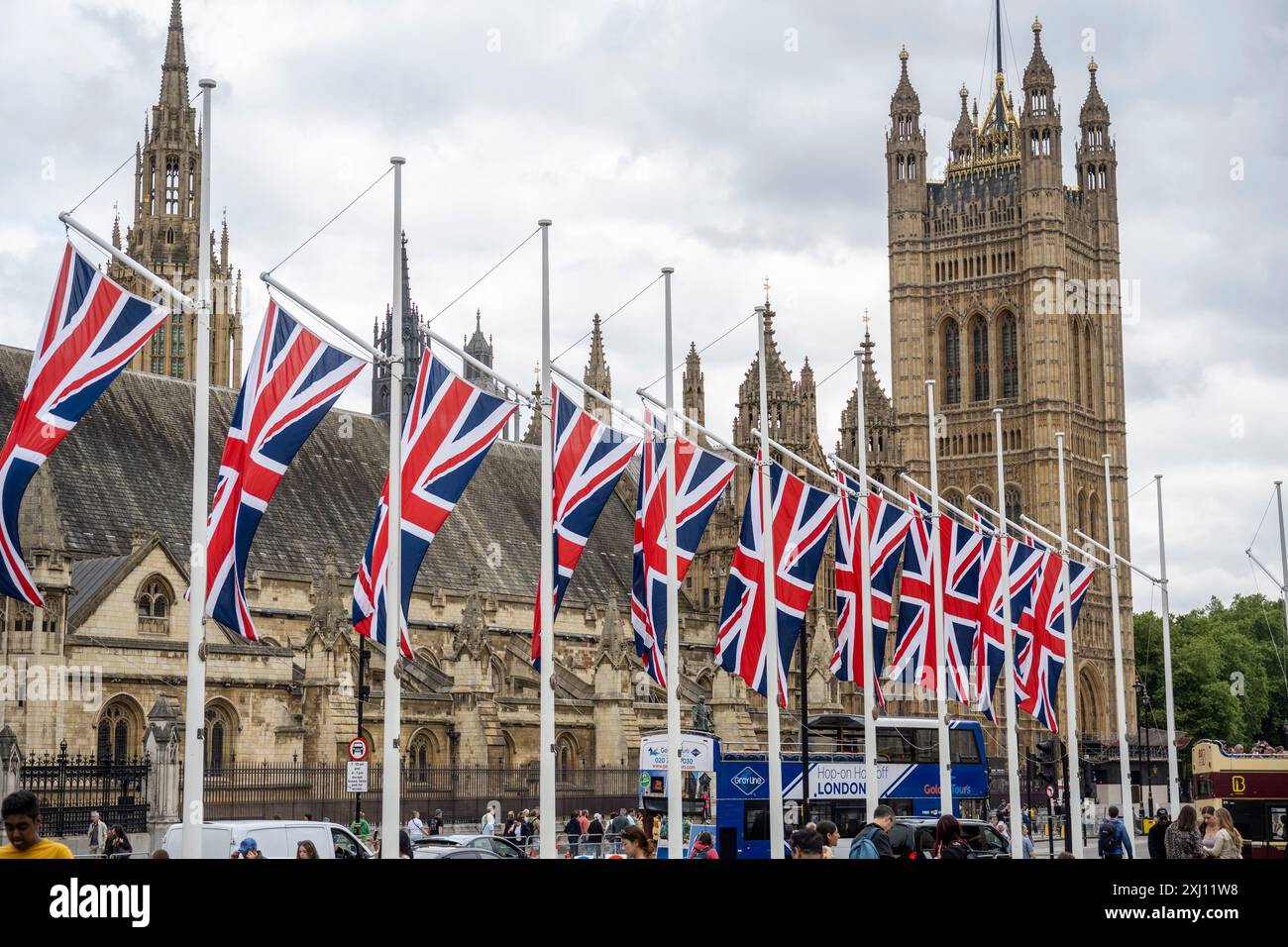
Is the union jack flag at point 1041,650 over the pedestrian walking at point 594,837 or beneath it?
over

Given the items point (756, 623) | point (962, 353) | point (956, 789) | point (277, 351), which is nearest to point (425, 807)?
point (956, 789)

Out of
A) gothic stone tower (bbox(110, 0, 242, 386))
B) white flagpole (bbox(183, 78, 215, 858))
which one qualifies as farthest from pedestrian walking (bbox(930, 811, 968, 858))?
gothic stone tower (bbox(110, 0, 242, 386))

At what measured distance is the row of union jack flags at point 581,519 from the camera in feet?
58.7

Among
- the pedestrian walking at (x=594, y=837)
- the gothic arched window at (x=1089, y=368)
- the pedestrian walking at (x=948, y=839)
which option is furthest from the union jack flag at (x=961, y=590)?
the gothic arched window at (x=1089, y=368)

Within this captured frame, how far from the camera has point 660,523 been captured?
26953 millimetres

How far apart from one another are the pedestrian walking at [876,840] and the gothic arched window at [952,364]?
9587 cm

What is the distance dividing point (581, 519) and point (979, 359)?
Answer: 88.2 meters

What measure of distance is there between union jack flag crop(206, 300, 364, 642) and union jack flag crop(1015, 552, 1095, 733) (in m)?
19.6

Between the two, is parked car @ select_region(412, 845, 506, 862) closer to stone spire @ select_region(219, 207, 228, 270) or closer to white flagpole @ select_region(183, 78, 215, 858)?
white flagpole @ select_region(183, 78, 215, 858)

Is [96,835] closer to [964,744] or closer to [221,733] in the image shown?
[221,733]

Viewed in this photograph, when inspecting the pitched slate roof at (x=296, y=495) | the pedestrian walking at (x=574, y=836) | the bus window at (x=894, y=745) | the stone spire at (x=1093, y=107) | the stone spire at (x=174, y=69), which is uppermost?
the stone spire at (x=1093, y=107)

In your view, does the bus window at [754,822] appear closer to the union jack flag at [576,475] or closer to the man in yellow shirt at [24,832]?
the union jack flag at [576,475]

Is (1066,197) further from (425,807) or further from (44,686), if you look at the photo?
(44,686)
